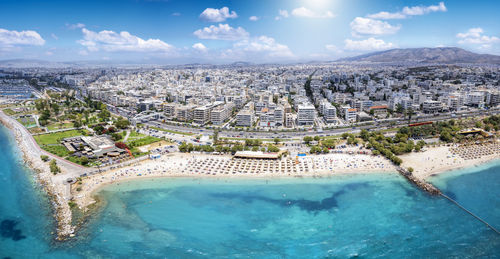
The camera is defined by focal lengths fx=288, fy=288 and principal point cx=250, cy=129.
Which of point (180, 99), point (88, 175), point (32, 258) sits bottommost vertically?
point (32, 258)

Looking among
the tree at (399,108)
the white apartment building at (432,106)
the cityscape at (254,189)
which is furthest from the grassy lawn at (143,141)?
the white apartment building at (432,106)

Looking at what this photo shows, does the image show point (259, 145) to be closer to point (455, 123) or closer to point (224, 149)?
point (224, 149)

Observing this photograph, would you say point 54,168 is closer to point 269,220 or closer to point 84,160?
point 84,160

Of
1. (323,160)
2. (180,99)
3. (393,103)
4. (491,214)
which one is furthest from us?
(180,99)

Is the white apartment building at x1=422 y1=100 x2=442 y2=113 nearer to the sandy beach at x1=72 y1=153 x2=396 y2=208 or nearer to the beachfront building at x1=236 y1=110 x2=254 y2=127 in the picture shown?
the sandy beach at x1=72 y1=153 x2=396 y2=208

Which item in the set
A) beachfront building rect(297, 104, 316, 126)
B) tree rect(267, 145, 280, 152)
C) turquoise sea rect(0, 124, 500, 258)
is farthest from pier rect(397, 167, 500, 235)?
beachfront building rect(297, 104, 316, 126)

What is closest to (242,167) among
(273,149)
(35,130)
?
(273,149)

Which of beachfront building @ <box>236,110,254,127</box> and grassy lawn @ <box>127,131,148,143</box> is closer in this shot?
grassy lawn @ <box>127,131,148,143</box>

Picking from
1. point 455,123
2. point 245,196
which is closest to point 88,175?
point 245,196
